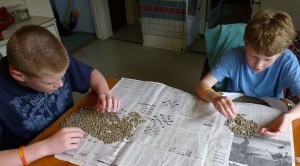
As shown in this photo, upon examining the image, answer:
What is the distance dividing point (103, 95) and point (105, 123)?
0.43ft

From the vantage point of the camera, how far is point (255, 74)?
43.8 inches

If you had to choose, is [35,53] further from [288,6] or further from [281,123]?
[288,6]

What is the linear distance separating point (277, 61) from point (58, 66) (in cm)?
89

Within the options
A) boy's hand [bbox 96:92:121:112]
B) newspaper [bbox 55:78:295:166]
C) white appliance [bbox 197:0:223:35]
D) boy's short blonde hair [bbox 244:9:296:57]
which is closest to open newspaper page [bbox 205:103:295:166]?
newspaper [bbox 55:78:295:166]

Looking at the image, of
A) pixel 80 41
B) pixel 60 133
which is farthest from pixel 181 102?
pixel 80 41

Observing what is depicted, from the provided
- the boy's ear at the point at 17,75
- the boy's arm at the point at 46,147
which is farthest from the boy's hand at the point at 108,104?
the boy's ear at the point at 17,75

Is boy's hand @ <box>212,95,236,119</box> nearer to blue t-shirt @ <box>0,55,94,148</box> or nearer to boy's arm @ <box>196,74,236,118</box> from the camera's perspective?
boy's arm @ <box>196,74,236,118</box>

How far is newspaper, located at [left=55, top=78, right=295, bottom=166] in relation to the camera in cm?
73

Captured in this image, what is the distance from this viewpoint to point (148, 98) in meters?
1.00

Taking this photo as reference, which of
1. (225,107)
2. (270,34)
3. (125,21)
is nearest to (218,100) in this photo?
(225,107)

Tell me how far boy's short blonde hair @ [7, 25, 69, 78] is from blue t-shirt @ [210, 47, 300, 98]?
26.9 inches

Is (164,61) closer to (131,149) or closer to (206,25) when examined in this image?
(206,25)

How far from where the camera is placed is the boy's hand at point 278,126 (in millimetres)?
781

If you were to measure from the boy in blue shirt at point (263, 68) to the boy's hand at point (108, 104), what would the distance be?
336 mm
